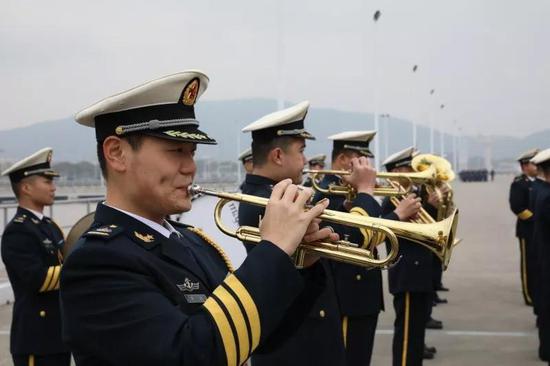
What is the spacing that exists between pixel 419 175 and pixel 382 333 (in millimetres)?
2719

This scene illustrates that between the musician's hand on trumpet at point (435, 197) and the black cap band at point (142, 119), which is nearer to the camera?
the black cap band at point (142, 119)

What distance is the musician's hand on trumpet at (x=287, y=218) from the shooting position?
173 centimetres

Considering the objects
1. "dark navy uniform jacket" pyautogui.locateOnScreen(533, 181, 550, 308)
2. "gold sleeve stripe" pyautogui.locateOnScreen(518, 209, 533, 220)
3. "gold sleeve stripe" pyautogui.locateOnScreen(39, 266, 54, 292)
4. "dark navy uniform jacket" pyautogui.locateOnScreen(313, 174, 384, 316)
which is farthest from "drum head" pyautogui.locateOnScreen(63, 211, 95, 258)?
"gold sleeve stripe" pyautogui.locateOnScreen(518, 209, 533, 220)

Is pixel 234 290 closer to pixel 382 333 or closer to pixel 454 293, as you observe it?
pixel 382 333

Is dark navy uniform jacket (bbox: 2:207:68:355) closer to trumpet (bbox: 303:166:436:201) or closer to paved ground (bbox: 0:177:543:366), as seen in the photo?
trumpet (bbox: 303:166:436:201)

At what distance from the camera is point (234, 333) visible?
1.62 metres

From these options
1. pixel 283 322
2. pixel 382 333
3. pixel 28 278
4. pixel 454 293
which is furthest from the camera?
pixel 454 293

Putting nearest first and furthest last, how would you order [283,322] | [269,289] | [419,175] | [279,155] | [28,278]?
[269,289] < [283,322] < [279,155] < [28,278] < [419,175]

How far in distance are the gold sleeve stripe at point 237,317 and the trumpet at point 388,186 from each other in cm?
247

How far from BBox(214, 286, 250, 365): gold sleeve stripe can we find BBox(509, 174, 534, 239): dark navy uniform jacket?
315 inches

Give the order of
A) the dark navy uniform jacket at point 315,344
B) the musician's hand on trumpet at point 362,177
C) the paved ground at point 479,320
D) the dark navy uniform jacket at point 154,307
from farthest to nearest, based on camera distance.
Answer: the paved ground at point 479,320 < the musician's hand on trumpet at point 362,177 < the dark navy uniform jacket at point 315,344 < the dark navy uniform jacket at point 154,307

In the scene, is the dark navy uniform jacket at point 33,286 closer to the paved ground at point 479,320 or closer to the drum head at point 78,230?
the drum head at point 78,230

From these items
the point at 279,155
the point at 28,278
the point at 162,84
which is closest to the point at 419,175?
the point at 279,155

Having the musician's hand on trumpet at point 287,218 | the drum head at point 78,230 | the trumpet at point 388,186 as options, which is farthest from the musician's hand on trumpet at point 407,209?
the musician's hand on trumpet at point 287,218
